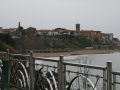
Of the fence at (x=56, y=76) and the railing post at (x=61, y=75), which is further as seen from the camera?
the railing post at (x=61, y=75)

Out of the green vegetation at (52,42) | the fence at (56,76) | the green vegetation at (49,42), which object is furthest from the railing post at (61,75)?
the green vegetation at (52,42)

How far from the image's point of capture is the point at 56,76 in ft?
13.0

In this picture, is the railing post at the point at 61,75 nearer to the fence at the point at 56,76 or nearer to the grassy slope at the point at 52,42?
the fence at the point at 56,76

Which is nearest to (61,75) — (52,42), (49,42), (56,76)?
(56,76)

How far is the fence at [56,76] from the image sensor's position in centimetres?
292

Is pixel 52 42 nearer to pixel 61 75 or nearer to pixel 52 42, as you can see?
pixel 52 42

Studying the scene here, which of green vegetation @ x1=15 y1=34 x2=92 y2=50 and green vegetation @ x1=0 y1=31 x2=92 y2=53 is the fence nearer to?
green vegetation @ x1=0 y1=31 x2=92 y2=53

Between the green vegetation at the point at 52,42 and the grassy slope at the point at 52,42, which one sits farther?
the green vegetation at the point at 52,42

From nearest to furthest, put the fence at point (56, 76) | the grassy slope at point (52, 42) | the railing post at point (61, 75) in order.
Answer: the fence at point (56, 76)
the railing post at point (61, 75)
the grassy slope at point (52, 42)

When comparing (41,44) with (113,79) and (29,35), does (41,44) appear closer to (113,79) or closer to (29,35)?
(29,35)

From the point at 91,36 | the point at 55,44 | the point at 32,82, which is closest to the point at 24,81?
the point at 32,82

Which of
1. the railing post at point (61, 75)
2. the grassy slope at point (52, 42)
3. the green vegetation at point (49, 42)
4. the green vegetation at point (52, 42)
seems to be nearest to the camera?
the railing post at point (61, 75)

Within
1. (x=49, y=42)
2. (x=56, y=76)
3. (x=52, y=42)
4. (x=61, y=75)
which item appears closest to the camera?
(x=61, y=75)

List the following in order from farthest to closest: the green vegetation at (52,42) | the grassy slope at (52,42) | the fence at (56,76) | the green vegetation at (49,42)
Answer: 1. the green vegetation at (52,42)
2. the grassy slope at (52,42)
3. the green vegetation at (49,42)
4. the fence at (56,76)
